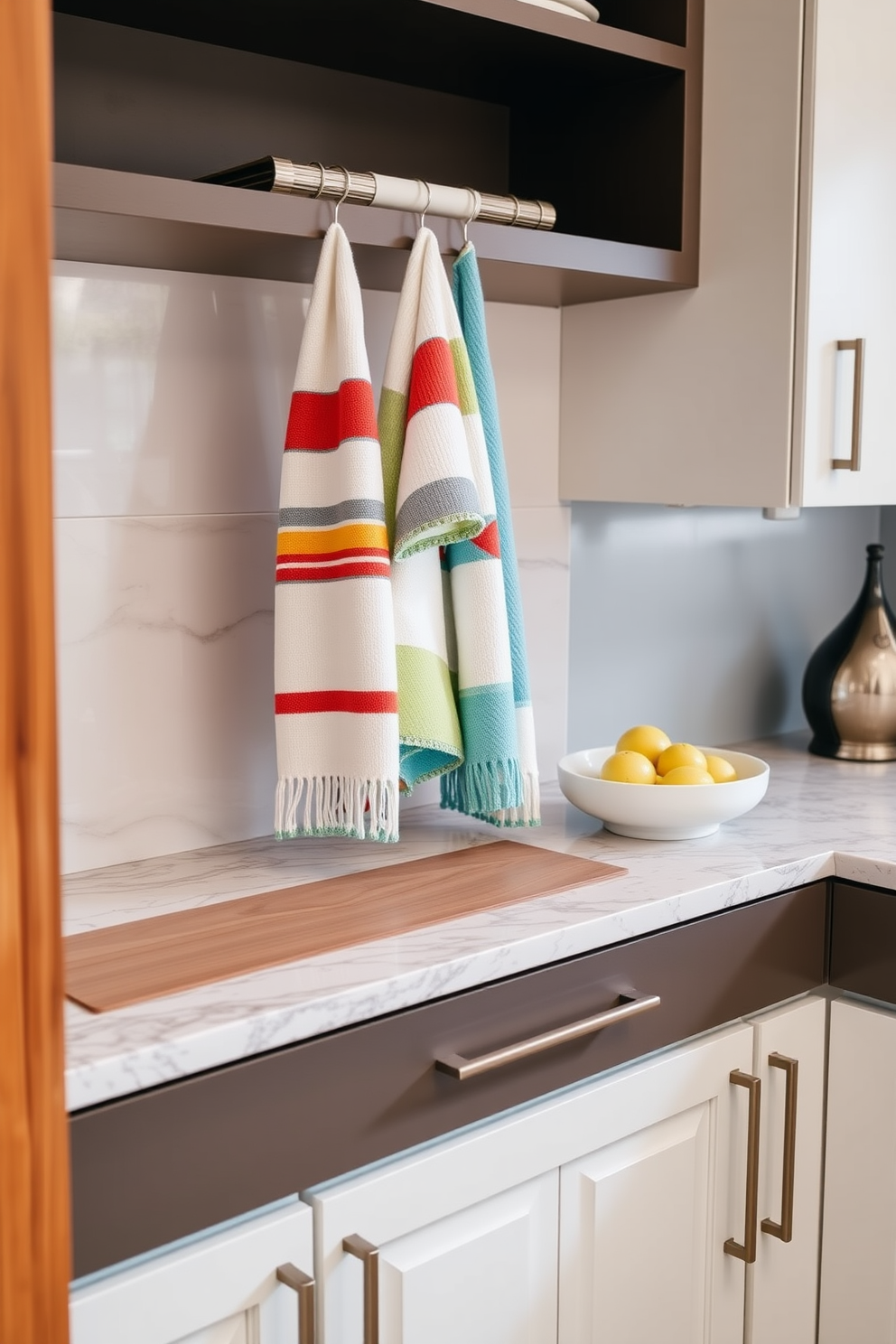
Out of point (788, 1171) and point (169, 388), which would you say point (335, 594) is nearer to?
point (169, 388)

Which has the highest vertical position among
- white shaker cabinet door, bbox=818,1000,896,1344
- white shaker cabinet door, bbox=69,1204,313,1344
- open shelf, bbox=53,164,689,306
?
open shelf, bbox=53,164,689,306

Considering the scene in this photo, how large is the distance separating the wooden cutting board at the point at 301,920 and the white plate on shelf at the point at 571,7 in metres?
0.96

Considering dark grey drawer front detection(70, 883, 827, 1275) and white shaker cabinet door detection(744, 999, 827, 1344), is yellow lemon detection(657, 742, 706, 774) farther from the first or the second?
white shaker cabinet door detection(744, 999, 827, 1344)

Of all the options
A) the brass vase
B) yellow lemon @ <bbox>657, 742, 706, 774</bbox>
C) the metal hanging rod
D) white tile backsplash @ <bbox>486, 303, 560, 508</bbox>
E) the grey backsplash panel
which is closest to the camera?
the metal hanging rod

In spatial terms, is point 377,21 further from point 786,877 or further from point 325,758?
point 786,877

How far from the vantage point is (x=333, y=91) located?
1579mm

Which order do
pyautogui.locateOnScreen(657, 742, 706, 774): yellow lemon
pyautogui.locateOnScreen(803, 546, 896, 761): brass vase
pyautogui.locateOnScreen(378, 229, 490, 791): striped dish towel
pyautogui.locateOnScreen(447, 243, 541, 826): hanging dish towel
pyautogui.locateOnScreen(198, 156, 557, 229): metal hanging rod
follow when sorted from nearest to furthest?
1. pyautogui.locateOnScreen(198, 156, 557, 229): metal hanging rod
2. pyautogui.locateOnScreen(378, 229, 490, 791): striped dish towel
3. pyautogui.locateOnScreen(447, 243, 541, 826): hanging dish towel
4. pyautogui.locateOnScreen(657, 742, 706, 774): yellow lemon
5. pyautogui.locateOnScreen(803, 546, 896, 761): brass vase

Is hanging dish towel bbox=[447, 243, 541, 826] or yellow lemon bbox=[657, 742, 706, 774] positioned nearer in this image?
hanging dish towel bbox=[447, 243, 541, 826]

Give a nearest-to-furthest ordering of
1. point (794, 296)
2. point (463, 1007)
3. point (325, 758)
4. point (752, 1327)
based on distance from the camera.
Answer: point (463, 1007) → point (325, 758) → point (752, 1327) → point (794, 296)

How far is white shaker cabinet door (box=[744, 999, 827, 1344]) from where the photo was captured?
1.50 metres

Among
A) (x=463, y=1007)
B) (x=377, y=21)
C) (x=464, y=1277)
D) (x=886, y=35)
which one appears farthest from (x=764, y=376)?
(x=464, y=1277)

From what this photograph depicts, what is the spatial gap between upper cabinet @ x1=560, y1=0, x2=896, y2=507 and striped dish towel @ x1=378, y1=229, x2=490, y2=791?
415mm

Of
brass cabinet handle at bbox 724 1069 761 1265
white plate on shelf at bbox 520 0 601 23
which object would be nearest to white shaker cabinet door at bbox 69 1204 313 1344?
brass cabinet handle at bbox 724 1069 761 1265

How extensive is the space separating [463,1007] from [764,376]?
0.92 m
